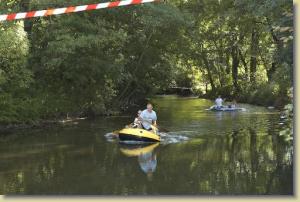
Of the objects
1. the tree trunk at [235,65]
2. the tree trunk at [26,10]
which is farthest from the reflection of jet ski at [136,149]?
the tree trunk at [235,65]

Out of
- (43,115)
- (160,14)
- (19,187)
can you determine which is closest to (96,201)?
(19,187)

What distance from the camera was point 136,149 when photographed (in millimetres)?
17578

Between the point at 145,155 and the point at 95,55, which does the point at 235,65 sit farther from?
the point at 145,155

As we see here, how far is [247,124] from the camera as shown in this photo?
2497 centimetres

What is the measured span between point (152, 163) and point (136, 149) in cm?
301

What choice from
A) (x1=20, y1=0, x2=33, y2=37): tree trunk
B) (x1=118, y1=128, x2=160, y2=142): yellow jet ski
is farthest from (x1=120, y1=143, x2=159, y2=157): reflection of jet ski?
(x1=20, y1=0, x2=33, y2=37): tree trunk

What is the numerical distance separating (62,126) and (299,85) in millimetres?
19834

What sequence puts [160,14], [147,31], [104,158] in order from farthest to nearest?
[147,31] < [160,14] < [104,158]

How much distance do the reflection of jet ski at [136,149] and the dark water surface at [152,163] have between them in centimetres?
3

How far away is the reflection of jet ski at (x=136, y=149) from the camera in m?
16.7

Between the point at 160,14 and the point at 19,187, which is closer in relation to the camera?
the point at 19,187

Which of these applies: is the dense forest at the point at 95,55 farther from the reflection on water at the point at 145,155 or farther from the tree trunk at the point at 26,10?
the reflection on water at the point at 145,155

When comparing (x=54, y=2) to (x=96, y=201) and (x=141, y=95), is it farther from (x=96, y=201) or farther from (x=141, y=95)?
(x=96, y=201)

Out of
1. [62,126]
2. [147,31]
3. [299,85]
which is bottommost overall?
[62,126]
